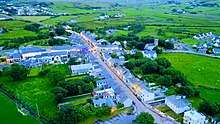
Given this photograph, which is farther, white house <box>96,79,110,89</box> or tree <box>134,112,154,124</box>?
white house <box>96,79,110,89</box>

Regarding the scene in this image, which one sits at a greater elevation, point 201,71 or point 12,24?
point 12,24

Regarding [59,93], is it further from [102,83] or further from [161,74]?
[161,74]

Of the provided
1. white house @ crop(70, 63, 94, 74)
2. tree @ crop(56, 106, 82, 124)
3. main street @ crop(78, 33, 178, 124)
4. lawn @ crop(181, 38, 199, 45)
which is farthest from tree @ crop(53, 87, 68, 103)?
lawn @ crop(181, 38, 199, 45)

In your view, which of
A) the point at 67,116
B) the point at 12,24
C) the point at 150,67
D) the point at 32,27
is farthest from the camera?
the point at 12,24

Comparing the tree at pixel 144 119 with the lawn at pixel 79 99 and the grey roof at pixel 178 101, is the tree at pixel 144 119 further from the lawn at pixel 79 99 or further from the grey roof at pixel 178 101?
→ the lawn at pixel 79 99

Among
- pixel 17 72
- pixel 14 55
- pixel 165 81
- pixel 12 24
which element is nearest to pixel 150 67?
pixel 165 81

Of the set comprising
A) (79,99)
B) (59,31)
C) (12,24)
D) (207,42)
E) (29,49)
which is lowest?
(207,42)

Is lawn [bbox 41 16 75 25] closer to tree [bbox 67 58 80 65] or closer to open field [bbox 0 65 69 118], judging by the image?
tree [bbox 67 58 80 65]
